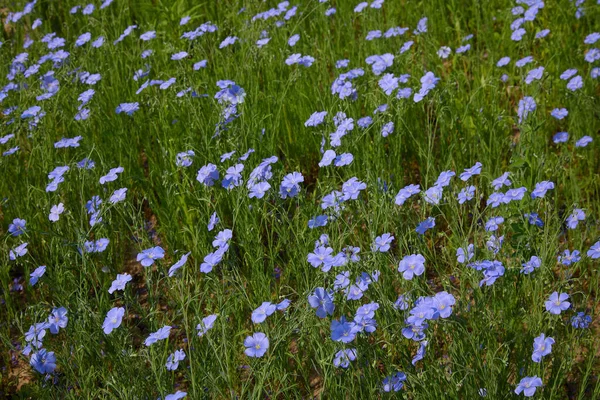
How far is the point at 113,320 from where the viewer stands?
247 centimetres

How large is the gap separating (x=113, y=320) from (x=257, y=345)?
21.0 inches

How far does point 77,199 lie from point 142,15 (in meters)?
1.92

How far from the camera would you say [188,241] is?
319cm

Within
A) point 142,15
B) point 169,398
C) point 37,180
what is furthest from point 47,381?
point 142,15

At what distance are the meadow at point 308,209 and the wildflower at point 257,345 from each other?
0.04 ft

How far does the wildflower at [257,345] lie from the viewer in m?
2.20

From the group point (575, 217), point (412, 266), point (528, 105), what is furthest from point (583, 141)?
Result: point (412, 266)

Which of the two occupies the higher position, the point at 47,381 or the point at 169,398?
the point at 169,398

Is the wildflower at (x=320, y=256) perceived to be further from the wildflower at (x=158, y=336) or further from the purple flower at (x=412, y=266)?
the wildflower at (x=158, y=336)

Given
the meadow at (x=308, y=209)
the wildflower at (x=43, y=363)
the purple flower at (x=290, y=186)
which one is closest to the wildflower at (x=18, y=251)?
the meadow at (x=308, y=209)

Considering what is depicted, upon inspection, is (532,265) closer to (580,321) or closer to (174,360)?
(580,321)

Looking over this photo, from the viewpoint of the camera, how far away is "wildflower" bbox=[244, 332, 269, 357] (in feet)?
7.22

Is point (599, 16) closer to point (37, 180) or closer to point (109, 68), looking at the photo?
point (109, 68)

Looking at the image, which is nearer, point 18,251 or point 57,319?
point 57,319
